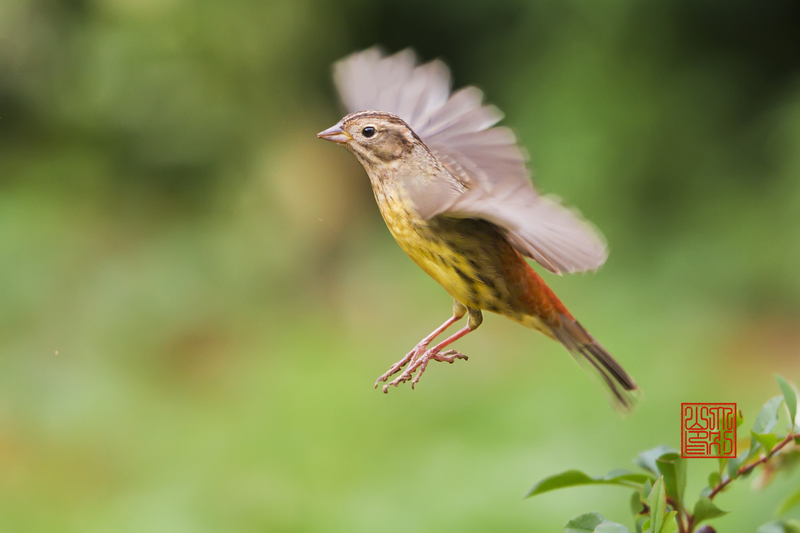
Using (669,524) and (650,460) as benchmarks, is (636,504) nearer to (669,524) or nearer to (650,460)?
(650,460)

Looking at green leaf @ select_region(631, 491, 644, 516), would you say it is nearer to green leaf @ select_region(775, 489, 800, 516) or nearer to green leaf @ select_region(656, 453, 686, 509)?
green leaf @ select_region(656, 453, 686, 509)

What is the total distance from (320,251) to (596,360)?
4664 mm

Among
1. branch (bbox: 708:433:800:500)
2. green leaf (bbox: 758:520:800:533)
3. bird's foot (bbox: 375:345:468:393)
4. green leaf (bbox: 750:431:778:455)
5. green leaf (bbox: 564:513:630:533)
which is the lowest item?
green leaf (bbox: 758:520:800:533)

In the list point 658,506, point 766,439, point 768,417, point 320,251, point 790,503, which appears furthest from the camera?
point 320,251

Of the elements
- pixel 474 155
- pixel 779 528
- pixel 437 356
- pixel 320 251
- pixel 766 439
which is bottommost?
pixel 779 528

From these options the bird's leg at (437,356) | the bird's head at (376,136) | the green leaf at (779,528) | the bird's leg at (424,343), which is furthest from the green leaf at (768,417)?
the bird's head at (376,136)

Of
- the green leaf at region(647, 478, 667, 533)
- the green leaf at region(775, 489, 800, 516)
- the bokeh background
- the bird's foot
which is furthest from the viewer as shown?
the bokeh background

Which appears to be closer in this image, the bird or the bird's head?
the bird

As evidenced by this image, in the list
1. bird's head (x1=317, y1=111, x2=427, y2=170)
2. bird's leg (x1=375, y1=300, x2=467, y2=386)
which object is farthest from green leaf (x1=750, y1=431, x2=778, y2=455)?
bird's head (x1=317, y1=111, x2=427, y2=170)

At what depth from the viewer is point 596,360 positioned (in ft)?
7.10

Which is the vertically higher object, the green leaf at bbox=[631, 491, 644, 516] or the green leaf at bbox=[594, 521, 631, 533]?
the green leaf at bbox=[631, 491, 644, 516]

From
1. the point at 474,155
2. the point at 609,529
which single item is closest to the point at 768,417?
the point at 609,529

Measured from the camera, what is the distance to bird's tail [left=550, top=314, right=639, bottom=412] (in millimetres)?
2117

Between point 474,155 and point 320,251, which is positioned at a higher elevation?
point 320,251
